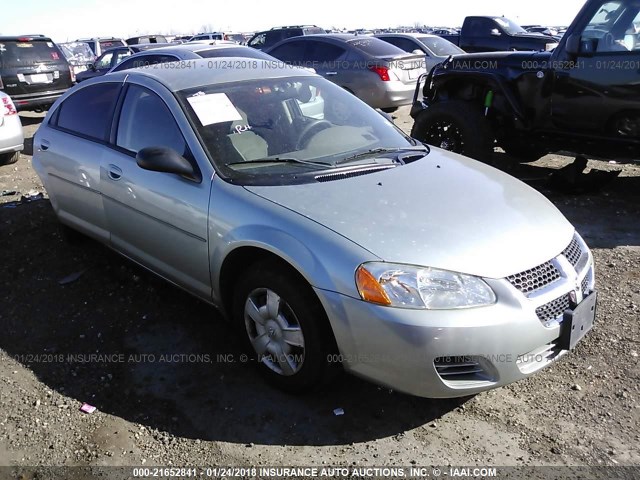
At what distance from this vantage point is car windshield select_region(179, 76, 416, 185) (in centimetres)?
330

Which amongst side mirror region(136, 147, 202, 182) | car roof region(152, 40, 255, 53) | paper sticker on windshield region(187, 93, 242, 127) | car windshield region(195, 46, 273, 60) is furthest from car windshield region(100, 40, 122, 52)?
side mirror region(136, 147, 202, 182)

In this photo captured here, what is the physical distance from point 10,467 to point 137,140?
2040mm

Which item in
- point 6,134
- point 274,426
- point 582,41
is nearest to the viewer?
point 274,426

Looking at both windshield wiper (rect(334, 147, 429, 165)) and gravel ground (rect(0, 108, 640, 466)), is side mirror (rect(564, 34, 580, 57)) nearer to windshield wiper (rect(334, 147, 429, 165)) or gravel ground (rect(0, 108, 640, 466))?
gravel ground (rect(0, 108, 640, 466))

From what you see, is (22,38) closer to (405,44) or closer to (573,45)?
(405,44)

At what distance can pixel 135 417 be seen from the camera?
117 inches

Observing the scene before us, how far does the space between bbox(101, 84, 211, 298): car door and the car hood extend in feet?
1.53

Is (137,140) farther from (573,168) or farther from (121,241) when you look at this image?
(573,168)

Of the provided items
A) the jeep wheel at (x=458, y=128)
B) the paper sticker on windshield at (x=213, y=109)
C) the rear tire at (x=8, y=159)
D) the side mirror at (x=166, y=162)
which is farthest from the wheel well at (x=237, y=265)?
the rear tire at (x=8, y=159)

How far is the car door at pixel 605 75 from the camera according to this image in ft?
18.1

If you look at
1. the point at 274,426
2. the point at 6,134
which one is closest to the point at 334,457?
the point at 274,426

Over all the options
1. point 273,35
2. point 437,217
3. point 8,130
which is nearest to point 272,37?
point 273,35

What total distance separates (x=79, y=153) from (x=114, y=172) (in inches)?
21.8

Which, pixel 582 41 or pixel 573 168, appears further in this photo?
pixel 573 168
